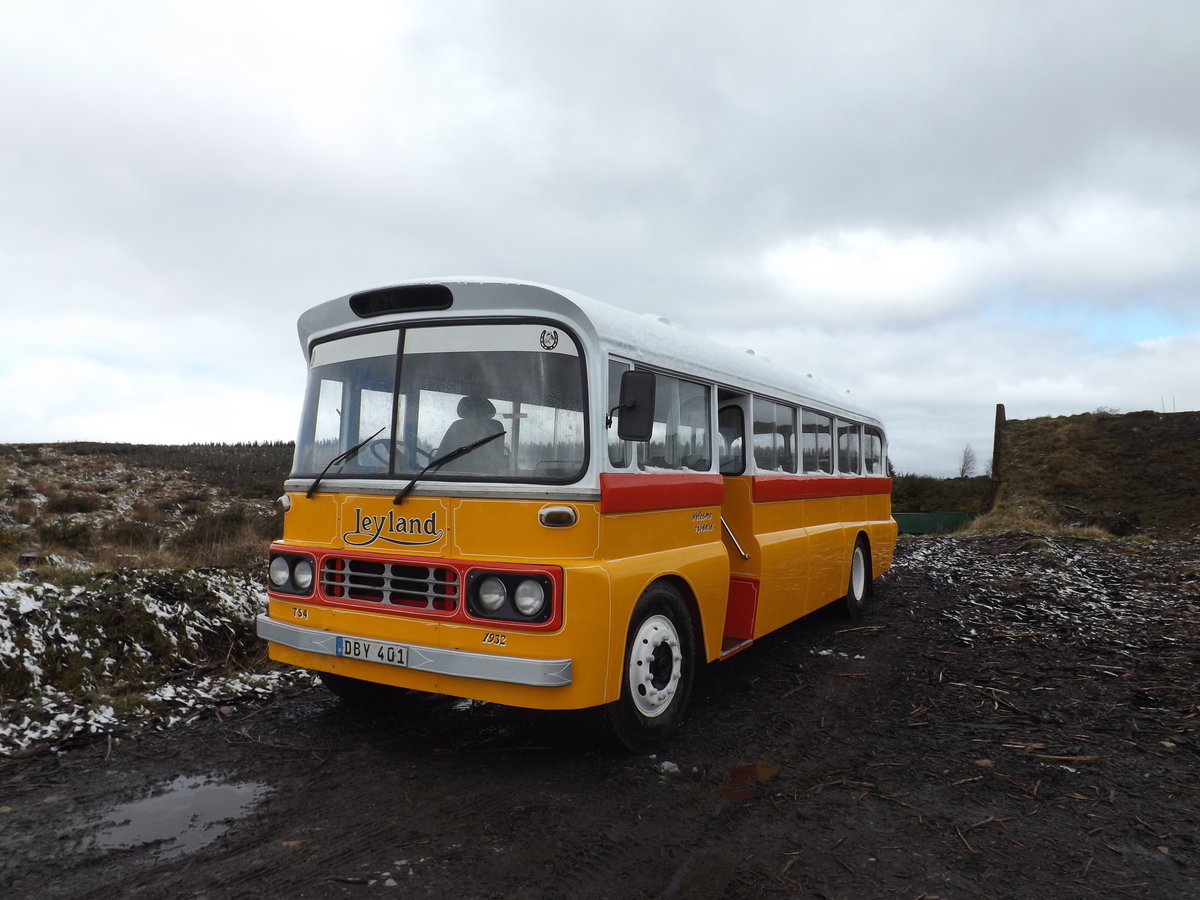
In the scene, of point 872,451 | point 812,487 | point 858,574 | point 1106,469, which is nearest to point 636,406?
point 812,487

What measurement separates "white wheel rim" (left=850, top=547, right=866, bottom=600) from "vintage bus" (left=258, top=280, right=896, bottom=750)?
426cm

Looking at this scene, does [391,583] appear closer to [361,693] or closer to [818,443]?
[361,693]

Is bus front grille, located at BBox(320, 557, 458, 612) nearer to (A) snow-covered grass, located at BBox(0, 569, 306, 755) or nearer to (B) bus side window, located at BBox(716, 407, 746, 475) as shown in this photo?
(A) snow-covered grass, located at BBox(0, 569, 306, 755)

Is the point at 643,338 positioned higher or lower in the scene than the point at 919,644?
higher

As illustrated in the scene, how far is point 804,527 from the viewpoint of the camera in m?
7.55

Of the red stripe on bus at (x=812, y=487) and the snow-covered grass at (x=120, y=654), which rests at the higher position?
the red stripe on bus at (x=812, y=487)

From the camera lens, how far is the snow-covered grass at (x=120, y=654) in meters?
5.16

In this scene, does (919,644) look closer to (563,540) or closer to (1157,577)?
(563,540)

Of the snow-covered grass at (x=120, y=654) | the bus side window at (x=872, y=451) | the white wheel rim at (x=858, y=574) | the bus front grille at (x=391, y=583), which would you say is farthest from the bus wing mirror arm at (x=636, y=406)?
the bus side window at (x=872, y=451)

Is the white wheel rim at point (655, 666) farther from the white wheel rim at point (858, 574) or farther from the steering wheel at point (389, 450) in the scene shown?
the white wheel rim at point (858, 574)

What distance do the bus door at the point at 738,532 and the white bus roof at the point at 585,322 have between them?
0.40 m

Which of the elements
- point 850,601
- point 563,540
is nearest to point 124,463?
point 850,601

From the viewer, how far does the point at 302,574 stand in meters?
5.00

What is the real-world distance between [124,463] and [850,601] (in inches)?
1069
